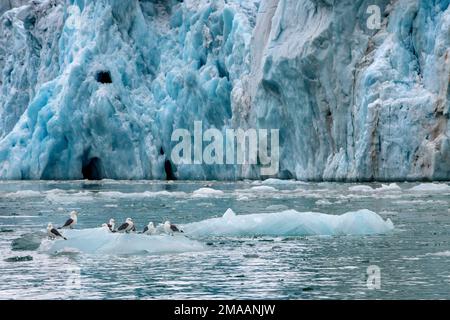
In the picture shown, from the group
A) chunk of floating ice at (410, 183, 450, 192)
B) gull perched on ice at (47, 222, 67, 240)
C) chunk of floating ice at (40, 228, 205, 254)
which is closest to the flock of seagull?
gull perched on ice at (47, 222, 67, 240)

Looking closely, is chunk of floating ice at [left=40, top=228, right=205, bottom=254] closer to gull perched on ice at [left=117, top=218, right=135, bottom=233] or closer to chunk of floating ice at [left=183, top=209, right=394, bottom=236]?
gull perched on ice at [left=117, top=218, right=135, bottom=233]

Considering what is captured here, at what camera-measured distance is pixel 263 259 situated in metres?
11.9

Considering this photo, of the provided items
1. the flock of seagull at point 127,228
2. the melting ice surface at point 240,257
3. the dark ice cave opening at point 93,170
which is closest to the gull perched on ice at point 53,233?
the flock of seagull at point 127,228

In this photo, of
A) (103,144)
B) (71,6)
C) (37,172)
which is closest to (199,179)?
(103,144)

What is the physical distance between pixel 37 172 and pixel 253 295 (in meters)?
43.4

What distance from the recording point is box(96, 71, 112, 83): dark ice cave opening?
49.5 m

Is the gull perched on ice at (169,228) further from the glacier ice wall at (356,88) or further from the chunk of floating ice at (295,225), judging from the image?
the glacier ice wall at (356,88)

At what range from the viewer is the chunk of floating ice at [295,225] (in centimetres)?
1530

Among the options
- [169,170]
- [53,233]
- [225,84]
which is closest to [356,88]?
[225,84]

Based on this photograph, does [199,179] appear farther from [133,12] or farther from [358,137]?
[358,137]

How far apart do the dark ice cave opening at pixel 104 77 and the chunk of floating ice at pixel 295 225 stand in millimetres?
34792

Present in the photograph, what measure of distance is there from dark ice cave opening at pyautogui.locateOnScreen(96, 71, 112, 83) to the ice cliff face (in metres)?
0.08

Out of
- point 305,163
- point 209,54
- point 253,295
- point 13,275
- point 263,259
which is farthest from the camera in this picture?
point 209,54

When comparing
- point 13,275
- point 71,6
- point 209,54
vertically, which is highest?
point 71,6
